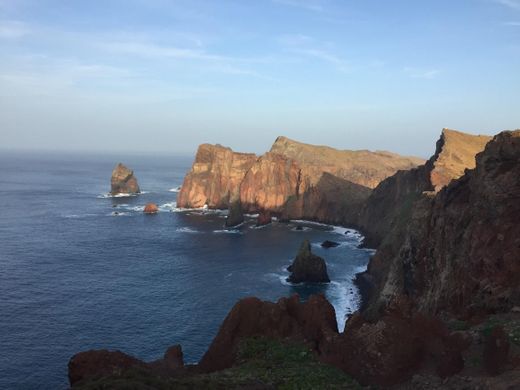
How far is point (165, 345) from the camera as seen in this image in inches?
2493

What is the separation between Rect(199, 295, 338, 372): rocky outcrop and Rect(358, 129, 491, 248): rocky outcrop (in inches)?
2272

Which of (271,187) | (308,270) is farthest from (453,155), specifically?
(271,187)

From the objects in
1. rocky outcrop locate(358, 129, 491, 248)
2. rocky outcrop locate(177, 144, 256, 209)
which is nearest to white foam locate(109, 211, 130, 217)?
rocky outcrop locate(177, 144, 256, 209)

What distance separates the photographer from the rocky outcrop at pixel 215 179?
19012 cm

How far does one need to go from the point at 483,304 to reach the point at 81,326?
5366 centimetres

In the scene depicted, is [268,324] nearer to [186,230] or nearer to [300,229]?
[186,230]

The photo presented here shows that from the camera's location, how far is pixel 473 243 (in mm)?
43062

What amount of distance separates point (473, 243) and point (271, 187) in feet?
452

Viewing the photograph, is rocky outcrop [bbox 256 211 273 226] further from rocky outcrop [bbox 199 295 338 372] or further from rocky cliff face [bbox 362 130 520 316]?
rocky outcrop [bbox 199 295 338 372]

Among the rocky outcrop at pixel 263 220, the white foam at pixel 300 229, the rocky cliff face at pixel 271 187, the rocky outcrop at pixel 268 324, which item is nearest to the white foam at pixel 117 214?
the rocky cliff face at pixel 271 187

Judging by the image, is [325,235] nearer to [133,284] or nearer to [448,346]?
[133,284]

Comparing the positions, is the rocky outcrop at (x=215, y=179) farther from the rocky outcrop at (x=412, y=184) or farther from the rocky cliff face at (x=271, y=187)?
the rocky outcrop at (x=412, y=184)

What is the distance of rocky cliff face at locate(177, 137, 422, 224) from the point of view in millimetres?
171750

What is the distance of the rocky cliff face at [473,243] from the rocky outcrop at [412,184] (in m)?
34.9
